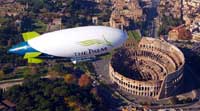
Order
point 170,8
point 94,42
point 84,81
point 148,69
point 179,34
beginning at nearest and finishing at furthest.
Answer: point 94,42 → point 84,81 → point 148,69 → point 179,34 → point 170,8

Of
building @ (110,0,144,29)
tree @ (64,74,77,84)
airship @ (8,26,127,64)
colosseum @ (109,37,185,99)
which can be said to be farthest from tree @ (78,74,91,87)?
building @ (110,0,144,29)

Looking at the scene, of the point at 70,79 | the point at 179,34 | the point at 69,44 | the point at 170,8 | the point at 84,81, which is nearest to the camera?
the point at 69,44

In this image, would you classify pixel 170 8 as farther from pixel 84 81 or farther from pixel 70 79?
pixel 70 79

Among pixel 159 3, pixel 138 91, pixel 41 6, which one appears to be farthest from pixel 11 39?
pixel 159 3

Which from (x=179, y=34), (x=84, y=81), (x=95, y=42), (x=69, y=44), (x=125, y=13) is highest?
(x=69, y=44)

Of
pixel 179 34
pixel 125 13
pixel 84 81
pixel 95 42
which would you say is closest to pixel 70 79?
pixel 84 81

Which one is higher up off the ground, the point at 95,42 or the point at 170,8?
the point at 95,42
